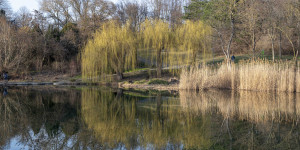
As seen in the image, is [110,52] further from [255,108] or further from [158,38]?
[255,108]

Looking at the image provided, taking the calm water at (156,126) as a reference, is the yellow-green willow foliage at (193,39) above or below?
above

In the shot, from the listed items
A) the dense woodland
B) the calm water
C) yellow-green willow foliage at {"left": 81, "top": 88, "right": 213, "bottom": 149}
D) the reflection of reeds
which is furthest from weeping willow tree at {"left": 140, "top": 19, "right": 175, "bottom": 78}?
yellow-green willow foliage at {"left": 81, "top": 88, "right": 213, "bottom": 149}

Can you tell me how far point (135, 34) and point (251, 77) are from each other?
398 inches

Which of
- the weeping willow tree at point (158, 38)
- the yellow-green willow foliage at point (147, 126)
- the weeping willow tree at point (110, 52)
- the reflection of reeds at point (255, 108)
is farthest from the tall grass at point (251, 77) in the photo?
the weeping willow tree at point (110, 52)

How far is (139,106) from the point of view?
35.6ft

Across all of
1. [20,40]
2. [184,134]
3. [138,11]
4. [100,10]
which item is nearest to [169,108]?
[184,134]

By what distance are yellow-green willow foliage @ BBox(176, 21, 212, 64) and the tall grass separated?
15.7 ft

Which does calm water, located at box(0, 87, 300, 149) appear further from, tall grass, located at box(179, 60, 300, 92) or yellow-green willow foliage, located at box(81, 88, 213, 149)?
tall grass, located at box(179, 60, 300, 92)

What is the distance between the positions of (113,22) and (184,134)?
667 inches

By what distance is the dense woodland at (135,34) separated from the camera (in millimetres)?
19875

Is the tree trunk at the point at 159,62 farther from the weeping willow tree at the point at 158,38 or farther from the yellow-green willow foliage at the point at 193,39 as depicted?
the yellow-green willow foliage at the point at 193,39

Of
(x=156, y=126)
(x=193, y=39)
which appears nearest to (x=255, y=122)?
(x=156, y=126)

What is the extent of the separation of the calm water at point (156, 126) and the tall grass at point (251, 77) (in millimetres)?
3168

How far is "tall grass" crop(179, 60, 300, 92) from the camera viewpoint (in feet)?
44.7
